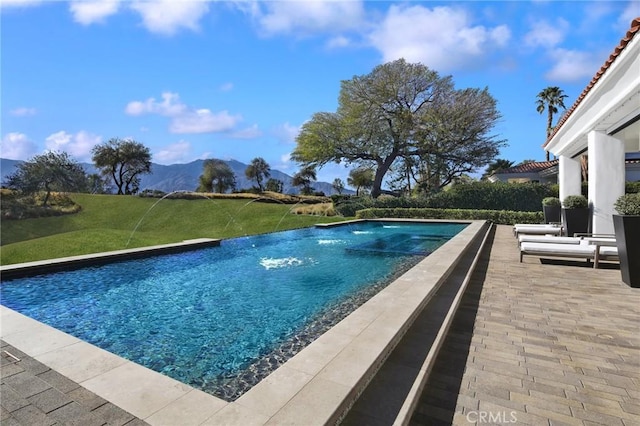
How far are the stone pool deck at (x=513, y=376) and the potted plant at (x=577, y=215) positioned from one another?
19.8 feet

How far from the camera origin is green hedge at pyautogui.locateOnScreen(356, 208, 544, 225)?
60.1 feet

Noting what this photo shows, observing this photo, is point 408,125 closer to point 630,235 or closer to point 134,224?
point 134,224

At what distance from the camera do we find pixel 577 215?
962 centimetres

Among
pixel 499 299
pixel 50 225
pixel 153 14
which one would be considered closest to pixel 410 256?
→ pixel 499 299

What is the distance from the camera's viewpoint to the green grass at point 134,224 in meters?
11.1

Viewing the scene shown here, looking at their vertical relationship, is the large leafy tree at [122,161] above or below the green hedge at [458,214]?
above

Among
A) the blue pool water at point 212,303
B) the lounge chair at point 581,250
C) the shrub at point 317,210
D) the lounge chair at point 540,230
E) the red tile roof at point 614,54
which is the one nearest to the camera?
the blue pool water at point 212,303

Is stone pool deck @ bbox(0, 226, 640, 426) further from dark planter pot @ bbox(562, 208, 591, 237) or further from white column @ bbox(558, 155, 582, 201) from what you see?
white column @ bbox(558, 155, 582, 201)

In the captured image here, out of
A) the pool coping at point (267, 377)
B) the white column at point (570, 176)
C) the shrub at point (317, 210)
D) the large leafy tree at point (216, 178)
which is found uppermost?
the large leafy tree at point (216, 178)

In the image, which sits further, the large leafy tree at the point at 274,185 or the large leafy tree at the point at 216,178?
the large leafy tree at the point at 274,185

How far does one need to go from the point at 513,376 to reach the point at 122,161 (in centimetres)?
4184

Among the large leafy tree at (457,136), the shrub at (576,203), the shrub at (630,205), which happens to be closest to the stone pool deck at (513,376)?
the shrub at (630,205)

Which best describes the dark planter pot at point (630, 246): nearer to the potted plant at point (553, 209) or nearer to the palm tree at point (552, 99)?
the potted plant at point (553, 209)

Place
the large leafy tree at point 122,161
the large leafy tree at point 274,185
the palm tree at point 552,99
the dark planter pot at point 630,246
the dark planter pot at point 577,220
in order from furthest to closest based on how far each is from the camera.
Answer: the large leafy tree at point 274,185
the large leafy tree at point 122,161
the palm tree at point 552,99
the dark planter pot at point 577,220
the dark planter pot at point 630,246
